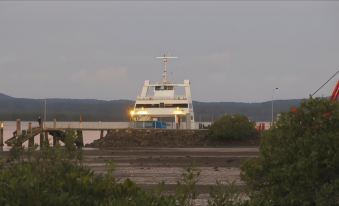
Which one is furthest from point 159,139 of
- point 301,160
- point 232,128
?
point 301,160

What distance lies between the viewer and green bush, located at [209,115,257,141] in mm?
47406

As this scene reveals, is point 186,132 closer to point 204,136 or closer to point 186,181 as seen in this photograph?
point 204,136

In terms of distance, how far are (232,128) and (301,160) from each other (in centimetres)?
3901

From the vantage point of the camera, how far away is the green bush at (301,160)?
8688 millimetres

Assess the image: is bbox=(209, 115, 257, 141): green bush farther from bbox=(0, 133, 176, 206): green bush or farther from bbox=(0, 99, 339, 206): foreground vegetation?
bbox=(0, 133, 176, 206): green bush

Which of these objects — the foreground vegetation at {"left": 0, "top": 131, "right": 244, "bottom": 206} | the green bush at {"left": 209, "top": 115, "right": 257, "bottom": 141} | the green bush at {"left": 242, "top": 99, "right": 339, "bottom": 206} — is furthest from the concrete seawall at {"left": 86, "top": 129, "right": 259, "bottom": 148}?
the foreground vegetation at {"left": 0, "top": 131, "right": 244, "bottom": 206}

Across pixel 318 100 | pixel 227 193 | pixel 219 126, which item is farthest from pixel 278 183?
pixel 219 126

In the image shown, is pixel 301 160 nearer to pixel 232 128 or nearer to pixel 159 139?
pixel 232 128

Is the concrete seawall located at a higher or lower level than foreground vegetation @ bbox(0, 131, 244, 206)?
higher

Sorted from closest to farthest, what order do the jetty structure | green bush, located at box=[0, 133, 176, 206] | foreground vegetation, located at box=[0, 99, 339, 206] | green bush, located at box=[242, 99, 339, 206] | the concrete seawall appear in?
green bush, located at box=[0, 133, 176, 206] → foreground vegetation, located at box=[0, 99, 339, 206] → green bush, located at box=[242, 99, 339, 206] → the concrete seawall → the jetty structure

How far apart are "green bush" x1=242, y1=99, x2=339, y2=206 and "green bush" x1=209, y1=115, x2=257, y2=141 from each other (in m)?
37.6

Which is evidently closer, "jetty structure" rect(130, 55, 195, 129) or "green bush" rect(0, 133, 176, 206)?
"green bush" rect(0, 133, 176, 206)

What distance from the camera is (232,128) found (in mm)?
47656

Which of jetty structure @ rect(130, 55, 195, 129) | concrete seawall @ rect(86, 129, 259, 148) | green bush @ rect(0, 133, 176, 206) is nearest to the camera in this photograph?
green bush @ rect(0, 133, 176, 206)
